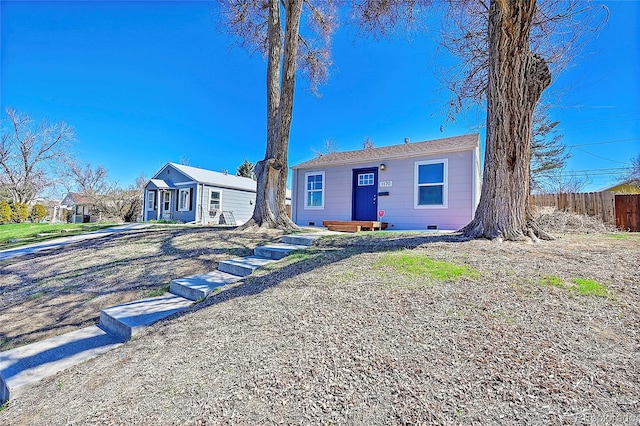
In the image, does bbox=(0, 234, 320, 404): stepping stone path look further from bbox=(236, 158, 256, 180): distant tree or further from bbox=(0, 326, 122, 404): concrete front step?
bbox=(236, 158, 256, 180): distant tree

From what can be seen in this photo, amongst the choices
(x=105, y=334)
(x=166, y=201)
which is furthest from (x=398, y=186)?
(x=166, y=201)

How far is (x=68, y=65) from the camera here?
11.7 metres

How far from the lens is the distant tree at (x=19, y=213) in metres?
19.2

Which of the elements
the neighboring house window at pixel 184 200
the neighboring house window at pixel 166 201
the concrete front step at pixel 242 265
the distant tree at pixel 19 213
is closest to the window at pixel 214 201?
the neighboring house window at pixel 184 200

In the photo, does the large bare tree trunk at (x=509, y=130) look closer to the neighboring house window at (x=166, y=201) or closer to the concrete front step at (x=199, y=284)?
the concrete front step at (x=199, y=284)

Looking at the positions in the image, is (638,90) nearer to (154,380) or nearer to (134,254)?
(154,380)

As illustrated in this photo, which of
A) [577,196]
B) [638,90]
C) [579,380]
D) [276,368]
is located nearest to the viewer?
[579,380]

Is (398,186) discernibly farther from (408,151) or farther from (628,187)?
(628,187)

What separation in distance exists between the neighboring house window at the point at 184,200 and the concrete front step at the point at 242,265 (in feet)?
49.8

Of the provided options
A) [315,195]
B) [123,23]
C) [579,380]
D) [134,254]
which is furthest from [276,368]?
[123,23]

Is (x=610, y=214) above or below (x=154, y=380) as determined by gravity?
above

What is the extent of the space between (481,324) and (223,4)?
1111cm

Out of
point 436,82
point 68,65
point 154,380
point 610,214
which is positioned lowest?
point 154,380

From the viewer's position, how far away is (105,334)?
10.4ft
